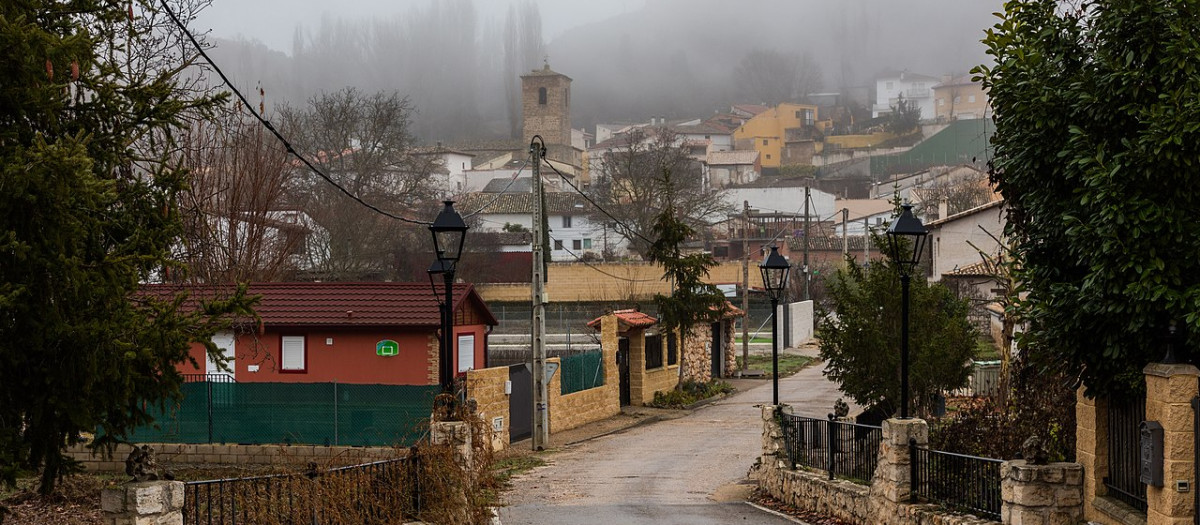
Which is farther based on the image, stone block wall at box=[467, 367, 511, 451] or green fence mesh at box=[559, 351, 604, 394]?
green fence mesh at box=[559, 351, 604, 394]

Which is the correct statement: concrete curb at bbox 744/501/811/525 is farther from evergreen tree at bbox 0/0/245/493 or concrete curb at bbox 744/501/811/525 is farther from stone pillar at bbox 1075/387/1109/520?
evergreen tree at bbox 0/0/245/493

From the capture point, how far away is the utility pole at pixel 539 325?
24.8 meters

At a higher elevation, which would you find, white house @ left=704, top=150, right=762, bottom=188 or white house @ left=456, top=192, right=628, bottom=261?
white house @ left=704, top=150, right=762, bottom=188

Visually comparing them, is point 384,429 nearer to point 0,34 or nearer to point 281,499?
point 281,499

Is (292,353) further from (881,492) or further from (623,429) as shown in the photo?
(881,492)

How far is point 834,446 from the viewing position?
56.9 feet

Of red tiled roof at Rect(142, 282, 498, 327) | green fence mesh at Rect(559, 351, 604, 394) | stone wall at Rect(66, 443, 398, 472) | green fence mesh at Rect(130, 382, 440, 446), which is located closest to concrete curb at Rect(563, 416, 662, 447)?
green fence mesh at Rect(559, 351, 604, 394)

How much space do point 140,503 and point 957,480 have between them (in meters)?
8.88

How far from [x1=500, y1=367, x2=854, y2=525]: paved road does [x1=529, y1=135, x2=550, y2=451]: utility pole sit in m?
0.78

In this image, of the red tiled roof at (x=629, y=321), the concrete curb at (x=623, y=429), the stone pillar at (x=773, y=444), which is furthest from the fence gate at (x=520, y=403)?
the stone pillar at (x=773, y=444)

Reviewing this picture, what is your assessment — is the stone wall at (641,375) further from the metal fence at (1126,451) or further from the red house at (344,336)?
the metal fence at (1126,451)

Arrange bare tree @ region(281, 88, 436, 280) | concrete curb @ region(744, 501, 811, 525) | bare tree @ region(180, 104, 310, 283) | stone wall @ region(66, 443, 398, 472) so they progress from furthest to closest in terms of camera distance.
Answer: bare tree @ region(281, 88, 436, 280) → bare tree @ region(180, 104, 310, 283) → stone wall @ region(66, 443, 398, 472) → concrete curb @ region(744, 501, 811, 525)

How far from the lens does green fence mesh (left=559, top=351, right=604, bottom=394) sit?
2906 centimetres

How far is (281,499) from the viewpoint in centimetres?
1090
